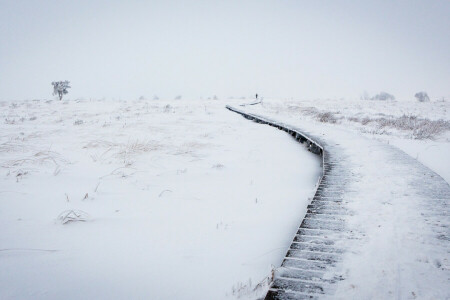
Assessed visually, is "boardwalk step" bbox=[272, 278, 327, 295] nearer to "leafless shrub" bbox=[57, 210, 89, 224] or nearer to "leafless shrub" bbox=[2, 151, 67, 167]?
"leafless shrub" bbox=[57, 210, 89, 224]

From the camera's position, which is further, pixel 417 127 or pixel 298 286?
pixel 417 127

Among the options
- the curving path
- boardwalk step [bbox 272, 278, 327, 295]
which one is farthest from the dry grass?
boardwalk step [bbox 272, 278, 327, 295]

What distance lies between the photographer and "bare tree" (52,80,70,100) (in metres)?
37.9

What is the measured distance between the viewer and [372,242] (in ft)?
8.16

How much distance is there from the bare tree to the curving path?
4221 cm

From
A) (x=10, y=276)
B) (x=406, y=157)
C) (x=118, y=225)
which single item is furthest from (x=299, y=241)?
(x=406, y=157)

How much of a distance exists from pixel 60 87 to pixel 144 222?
41.7 metres

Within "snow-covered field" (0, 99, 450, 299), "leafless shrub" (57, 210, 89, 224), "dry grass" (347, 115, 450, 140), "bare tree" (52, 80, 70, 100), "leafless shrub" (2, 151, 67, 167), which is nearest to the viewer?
"snow-covered field" (0, 99, 450, 299)

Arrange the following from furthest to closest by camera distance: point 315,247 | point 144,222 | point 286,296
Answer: point 144,222 < point 315,247 < point 286,296

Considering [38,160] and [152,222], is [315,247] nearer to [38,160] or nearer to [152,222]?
[152,222]

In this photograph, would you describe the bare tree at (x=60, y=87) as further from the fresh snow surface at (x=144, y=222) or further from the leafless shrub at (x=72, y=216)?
the leafless shrub at (x=72, y=216)

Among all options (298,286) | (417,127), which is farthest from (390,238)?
(417,127)

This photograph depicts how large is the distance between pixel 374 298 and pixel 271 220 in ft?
6.35

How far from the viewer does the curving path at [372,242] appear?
1.88 m
